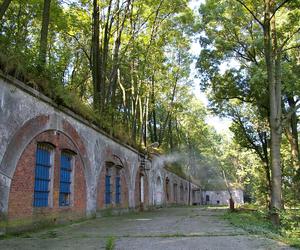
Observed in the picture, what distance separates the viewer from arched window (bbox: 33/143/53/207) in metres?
10.4

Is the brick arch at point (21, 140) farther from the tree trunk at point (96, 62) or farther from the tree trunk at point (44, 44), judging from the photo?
the tree trunk at point (96, 62)

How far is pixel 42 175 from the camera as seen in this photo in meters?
10.7

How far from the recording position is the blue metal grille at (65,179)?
39.2ft

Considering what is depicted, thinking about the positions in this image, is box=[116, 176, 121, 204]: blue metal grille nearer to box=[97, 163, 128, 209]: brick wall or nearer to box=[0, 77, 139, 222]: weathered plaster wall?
box=[97, 163, 128, 209]: brick wall

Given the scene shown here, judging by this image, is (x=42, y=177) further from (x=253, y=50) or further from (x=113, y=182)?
(x=253, y=50)

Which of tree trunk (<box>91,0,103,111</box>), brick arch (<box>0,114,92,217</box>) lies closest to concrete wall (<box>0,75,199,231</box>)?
brick arch (<box>0,114,92,217</box>)

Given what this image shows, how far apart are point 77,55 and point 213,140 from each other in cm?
3948

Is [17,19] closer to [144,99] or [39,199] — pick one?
[39,199]

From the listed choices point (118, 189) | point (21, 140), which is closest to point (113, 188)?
point (118, 189)

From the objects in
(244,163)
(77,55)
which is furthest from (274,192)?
(244,163)

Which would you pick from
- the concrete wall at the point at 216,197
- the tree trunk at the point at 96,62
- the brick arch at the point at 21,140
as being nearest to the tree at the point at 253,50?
the tree trunk at the point at 96,62

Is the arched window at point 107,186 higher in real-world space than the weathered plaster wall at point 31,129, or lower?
lower

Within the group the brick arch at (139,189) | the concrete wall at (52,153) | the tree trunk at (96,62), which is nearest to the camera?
the concrete wall at (52,153)

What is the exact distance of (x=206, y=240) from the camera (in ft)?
24.5
